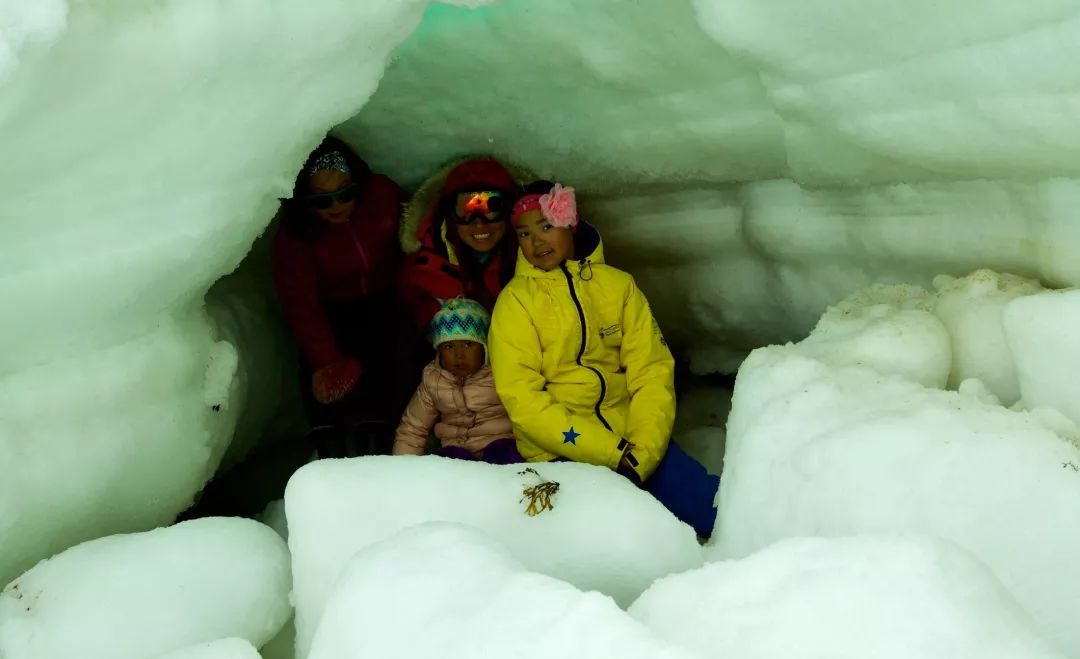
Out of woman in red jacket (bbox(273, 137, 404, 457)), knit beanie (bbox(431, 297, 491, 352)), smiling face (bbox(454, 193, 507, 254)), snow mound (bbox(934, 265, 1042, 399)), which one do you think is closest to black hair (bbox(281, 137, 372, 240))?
woman in red jacket (bbox(273, 137, 404, 457))

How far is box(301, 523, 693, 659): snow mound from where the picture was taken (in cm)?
66

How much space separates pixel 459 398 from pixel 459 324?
0.57 ft

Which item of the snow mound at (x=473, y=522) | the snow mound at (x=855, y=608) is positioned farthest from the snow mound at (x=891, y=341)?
the snow mound at (x=855, y=608)

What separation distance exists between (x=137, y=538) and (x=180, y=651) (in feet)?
1.00

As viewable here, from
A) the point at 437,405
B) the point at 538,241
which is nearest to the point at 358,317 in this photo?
the point at 437,405

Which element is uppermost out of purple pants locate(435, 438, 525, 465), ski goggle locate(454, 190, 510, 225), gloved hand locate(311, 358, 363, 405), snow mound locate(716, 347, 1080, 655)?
ski goggle locate(454, 190, 510, 225)

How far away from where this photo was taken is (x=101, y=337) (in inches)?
49.4

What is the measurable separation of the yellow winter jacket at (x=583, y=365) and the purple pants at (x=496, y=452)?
0.03m

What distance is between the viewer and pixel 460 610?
0.75 metres

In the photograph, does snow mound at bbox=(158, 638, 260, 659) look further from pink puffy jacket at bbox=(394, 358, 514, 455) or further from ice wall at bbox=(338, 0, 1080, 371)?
ice wall at bbox=(338, 0, 1080, 371)

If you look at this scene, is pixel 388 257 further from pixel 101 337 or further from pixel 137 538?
pixel 137 538

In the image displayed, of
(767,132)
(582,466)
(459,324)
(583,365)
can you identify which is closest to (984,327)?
(767,132)

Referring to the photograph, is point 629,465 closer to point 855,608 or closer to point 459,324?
point 459,324

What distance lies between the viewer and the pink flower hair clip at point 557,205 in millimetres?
1719
